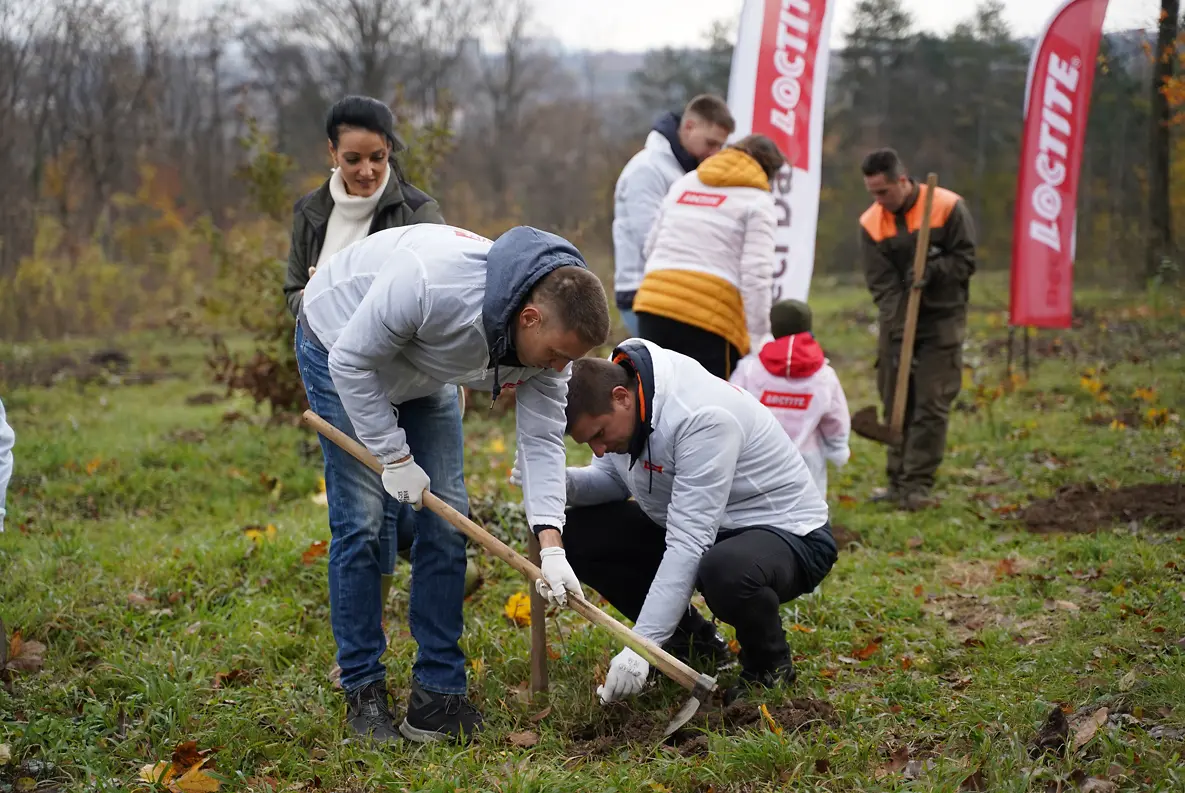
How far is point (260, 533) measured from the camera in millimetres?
5059

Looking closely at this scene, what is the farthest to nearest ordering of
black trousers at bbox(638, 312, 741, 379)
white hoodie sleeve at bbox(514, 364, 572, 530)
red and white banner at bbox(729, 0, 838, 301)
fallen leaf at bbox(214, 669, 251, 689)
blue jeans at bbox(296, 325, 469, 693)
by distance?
red and white banner at bbox(729, 0, 838, 301)
black trousers at bbox(638, 312, 741, 379)
fallen leaf at bbox(214, 669, 251, 689)
blue jeans at bbox(296, 325, 469, 693)
white hoodie sleeve at bbox(514, 364, 572, 530)

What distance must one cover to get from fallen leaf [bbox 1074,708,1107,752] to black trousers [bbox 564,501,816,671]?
35.0 inches

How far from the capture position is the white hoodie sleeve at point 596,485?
3596 mm

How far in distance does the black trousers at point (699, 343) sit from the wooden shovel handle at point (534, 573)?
7.58ft

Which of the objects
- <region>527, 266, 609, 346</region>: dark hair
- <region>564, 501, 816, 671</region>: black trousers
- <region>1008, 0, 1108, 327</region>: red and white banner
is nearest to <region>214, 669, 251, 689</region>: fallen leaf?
<region>564, 501, 816, 671</region>: black trousers

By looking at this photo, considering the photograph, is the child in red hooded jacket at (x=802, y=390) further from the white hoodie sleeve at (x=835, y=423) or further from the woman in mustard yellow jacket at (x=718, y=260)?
the woman in mustard yellow jacket at (x=718, y=260)

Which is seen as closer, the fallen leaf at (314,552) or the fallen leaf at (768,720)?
the fallen leaf at (768,720)

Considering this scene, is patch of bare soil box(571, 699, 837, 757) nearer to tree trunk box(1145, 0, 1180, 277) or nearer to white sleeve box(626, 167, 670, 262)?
white sleeve box(626, 167, 670, 262)

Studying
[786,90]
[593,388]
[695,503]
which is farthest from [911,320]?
[593,388]

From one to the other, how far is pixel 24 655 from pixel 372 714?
4.99ft

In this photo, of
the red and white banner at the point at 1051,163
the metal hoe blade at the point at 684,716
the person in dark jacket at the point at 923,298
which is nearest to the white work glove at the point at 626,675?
the metal hoe blade at the point at 684,716

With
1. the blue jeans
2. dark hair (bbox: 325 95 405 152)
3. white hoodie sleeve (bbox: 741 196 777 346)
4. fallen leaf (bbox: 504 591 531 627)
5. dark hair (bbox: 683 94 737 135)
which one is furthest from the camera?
dark hair (bbox: 683 94 737 135)

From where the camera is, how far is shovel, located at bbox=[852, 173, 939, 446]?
5988 millimetres

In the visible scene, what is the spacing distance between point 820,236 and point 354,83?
45.3 ft
